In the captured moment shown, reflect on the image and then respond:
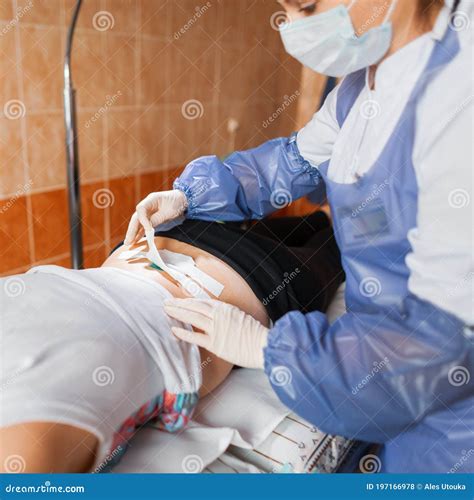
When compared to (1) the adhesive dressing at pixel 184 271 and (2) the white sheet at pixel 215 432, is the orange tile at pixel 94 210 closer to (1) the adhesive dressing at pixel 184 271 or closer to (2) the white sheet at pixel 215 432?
(1) the adhesive dressing at pixel 184 271

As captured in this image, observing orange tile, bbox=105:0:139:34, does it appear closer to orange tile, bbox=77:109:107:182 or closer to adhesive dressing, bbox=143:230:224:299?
orange tile, bbox=77:109:107:182

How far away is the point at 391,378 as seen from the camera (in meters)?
0.67

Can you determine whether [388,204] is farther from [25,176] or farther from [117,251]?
[25,176]

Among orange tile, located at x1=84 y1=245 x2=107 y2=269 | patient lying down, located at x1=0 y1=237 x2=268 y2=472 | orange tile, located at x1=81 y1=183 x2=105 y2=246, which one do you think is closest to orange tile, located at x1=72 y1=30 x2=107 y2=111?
orange tile, located at x1=81 y1=183 x2=105 y2=246

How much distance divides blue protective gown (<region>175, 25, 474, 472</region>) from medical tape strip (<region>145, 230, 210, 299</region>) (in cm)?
32

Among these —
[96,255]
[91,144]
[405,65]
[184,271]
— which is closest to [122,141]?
[91,144]

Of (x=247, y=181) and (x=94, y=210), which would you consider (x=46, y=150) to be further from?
(x=247, y=181)

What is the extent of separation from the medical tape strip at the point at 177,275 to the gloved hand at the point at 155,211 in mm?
30

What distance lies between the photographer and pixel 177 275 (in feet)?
3.34

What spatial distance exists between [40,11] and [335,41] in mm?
941

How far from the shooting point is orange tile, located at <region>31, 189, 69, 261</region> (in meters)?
1.18

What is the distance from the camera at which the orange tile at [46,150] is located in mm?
1265

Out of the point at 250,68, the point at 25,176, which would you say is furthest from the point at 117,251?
the point at 250,68

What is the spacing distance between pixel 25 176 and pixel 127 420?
0.71 m
